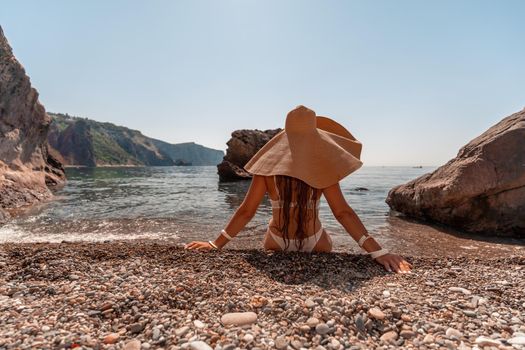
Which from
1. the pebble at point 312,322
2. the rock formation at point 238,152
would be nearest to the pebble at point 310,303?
the pebble at point 312,322

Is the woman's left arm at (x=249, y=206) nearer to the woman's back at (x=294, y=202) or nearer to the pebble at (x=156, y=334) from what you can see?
the woman's back at (x=294, y=202)

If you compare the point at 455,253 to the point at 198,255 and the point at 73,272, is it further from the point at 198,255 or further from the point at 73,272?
the point at 73,272

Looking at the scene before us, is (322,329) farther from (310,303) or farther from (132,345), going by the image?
(132,345)

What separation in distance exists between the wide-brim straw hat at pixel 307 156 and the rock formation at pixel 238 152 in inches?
1584

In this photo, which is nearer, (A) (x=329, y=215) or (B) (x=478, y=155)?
(B) (x=478, y=155)

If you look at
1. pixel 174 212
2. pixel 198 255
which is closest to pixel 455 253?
pixel 198 255

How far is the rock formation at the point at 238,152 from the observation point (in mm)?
44438

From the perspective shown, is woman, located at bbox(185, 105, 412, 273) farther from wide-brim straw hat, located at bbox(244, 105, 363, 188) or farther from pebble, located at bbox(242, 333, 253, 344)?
pebble, located at bbox(242, 333, 253, 344)

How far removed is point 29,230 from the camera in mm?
9922

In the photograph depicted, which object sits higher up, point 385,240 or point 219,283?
point 219,283

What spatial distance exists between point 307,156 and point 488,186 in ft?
30.4

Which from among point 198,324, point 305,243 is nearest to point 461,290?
point 305,243

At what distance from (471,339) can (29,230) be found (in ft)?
40.7

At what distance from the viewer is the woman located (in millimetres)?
3508
